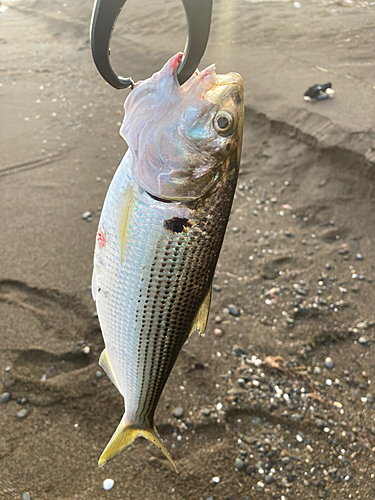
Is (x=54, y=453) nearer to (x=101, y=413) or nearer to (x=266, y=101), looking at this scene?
(x=101, y=413)

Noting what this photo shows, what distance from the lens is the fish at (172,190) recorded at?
1550 mm

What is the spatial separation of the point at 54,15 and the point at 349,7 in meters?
10.6

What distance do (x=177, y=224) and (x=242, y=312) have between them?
282 cm

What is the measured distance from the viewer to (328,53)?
8156mm

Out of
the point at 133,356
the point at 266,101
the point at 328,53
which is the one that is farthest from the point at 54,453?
the point at 328,53

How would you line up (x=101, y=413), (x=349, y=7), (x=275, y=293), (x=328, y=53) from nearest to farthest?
(x=101, y=413), (x=275, y=293), (x=328, y=53), (x=349, y=7)

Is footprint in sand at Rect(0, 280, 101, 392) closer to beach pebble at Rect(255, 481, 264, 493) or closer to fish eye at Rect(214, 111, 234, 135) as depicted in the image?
beach pebble at Rect(255, 481, 264, 493)

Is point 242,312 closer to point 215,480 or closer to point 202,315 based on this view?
point 215,480

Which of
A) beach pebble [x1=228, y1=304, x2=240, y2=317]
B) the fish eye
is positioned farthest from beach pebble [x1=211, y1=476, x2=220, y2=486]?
the fish eye

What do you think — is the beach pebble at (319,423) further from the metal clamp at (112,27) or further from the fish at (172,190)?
the metal clamp at (112,27)

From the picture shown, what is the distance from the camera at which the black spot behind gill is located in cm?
156

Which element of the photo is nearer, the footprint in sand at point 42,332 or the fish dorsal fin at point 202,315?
the fish dorsal fin at point 202,315

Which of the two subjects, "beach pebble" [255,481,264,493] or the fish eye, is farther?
"beach pebble" [255,481,264,493]

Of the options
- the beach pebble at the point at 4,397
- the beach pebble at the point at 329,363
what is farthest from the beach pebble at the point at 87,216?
the beach pebble at the point at 329,363
